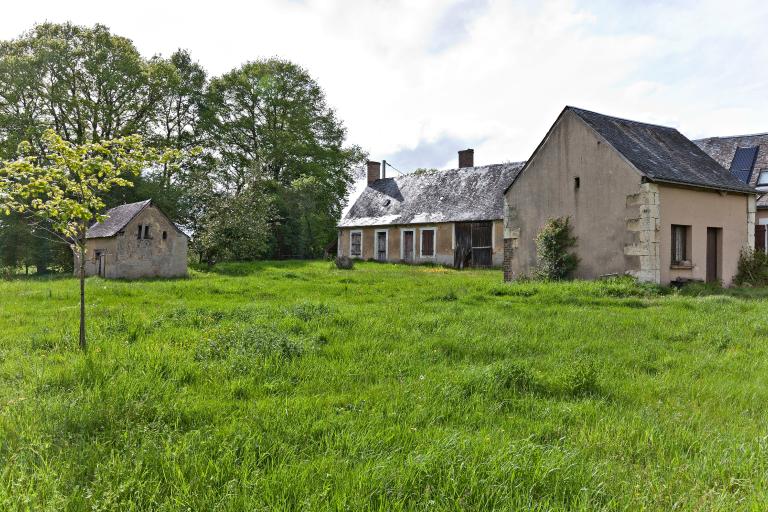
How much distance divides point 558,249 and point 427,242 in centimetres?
1452

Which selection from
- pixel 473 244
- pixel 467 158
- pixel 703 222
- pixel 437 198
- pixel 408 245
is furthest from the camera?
pixel 467 158

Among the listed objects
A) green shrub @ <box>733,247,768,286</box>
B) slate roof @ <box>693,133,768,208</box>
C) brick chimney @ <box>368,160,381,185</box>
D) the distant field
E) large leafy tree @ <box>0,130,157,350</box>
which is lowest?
the distant field

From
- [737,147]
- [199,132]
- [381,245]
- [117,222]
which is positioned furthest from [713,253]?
[199,132]

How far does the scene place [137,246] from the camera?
22.8m

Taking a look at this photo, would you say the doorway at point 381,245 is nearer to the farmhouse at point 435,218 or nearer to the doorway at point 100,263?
the farmhouse at point 435,218

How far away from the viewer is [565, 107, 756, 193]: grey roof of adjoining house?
597 inches

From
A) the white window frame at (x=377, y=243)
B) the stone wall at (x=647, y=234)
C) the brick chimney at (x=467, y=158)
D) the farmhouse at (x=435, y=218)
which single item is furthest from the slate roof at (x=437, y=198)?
the stone wall at (x=647, y=234)

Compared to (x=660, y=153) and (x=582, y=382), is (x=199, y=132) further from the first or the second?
(x=582, y=382)

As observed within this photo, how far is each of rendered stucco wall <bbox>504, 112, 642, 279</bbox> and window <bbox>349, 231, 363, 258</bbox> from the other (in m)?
16.9

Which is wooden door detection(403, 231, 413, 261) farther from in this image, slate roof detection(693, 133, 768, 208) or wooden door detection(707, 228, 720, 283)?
wooden door detection(707, 228, 720, 283)

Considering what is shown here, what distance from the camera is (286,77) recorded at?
3941cm

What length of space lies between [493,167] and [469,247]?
623 cm

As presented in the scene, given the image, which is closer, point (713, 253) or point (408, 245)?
point (713, 253)

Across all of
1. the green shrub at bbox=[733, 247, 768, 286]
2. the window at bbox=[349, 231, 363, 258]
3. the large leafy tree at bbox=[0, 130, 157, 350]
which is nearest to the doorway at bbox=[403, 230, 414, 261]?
the window at bbox=[349, 231, 363, 258]
